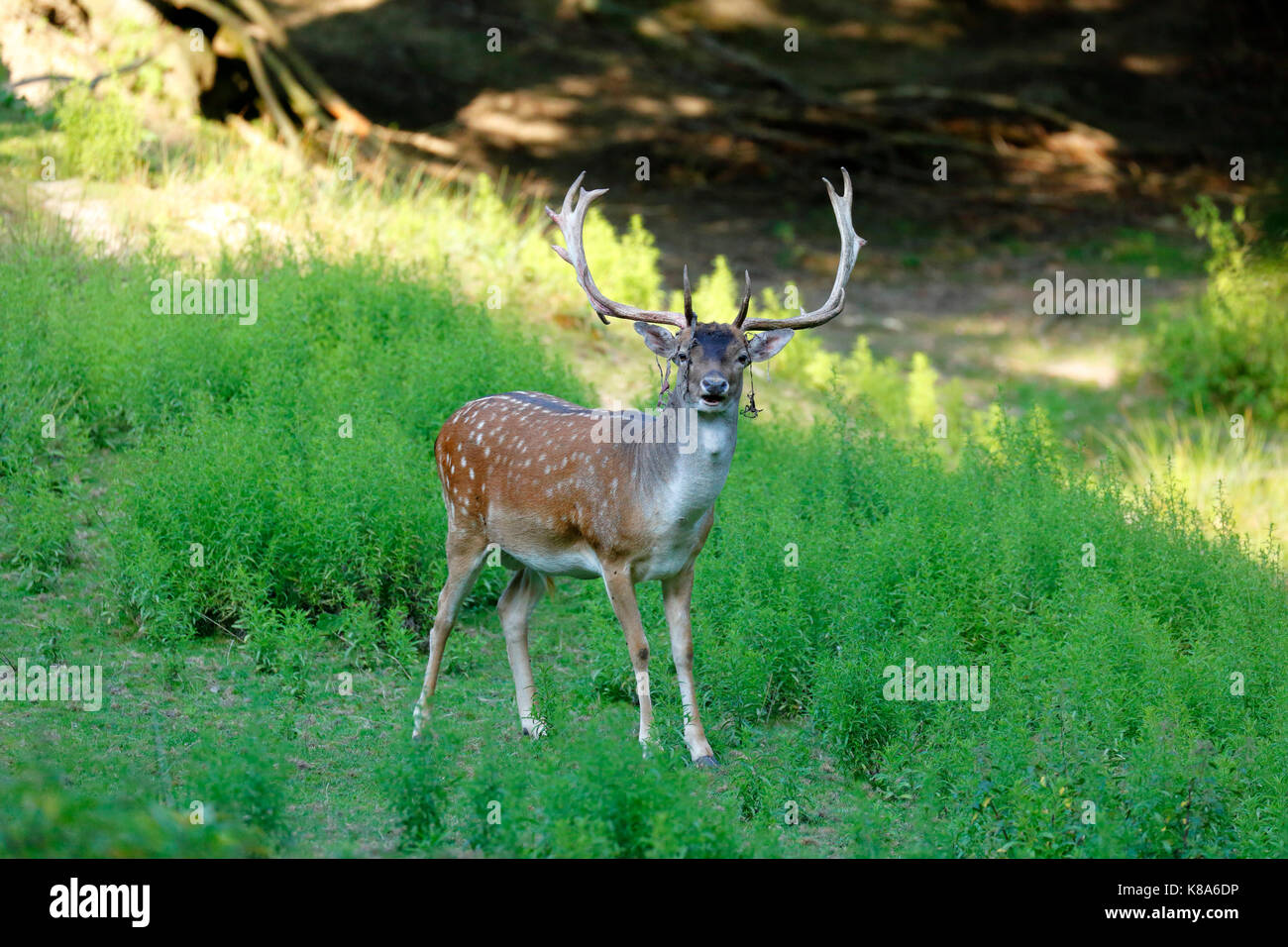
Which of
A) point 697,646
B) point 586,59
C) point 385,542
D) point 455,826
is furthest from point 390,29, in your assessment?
point 455,826

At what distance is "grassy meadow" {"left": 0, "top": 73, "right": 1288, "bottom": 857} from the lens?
5539 mm

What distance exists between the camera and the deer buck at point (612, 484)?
657 centimetres

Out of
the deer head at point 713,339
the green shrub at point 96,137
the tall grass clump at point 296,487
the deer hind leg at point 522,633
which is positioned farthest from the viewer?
the green shrub at point 96,137

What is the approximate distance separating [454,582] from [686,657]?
1.25 meters

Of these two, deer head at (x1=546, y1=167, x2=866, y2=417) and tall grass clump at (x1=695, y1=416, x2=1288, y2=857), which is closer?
tall grass clump at (x1=695, y1=416, x2=1288, y2=857)

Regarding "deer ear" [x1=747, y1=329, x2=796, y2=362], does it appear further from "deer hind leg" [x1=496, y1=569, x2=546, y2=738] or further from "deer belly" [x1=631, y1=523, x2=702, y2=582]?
"deer hind leg" [x1=496, y1=569, x2=546, y2=738]

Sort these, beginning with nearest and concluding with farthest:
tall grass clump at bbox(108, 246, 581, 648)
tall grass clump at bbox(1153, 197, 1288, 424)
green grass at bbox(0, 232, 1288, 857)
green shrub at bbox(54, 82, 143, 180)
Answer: green grass at bbox(0, 232, 1288, 857) < tall grass clump at bbox(108, 246, 581, 648) < green shrub at bbox(54, 82, 143, 180) < tall grass clump at bbox(1153, 197, 1288, 424)

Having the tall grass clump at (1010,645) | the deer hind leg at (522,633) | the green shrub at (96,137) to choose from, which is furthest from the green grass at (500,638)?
the green shrub at (96,137)

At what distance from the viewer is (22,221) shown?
11.7m

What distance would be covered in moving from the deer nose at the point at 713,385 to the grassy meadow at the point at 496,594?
1.41 m

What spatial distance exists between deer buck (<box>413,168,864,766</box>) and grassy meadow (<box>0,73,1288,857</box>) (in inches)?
17.5

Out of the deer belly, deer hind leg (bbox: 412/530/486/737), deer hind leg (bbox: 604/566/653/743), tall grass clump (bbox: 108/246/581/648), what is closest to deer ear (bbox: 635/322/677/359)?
the deer belly

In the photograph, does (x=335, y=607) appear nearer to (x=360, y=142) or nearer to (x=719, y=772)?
(x=719, y=772)

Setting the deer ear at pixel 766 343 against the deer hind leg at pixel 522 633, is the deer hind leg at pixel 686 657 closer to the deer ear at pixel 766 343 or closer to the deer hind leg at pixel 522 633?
the deer hind leg at pixel 522 633
